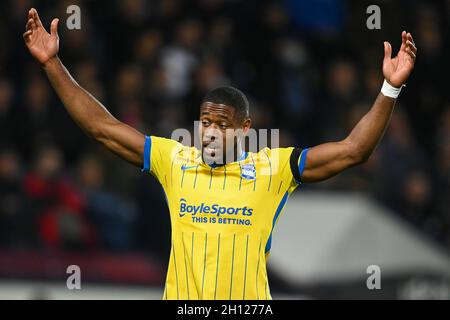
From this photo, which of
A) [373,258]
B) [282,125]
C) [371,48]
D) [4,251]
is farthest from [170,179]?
[371,48]

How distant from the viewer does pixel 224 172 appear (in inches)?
229

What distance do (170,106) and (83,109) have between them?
18.9 ft

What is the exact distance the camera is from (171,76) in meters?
12.3

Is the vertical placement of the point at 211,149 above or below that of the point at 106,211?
below

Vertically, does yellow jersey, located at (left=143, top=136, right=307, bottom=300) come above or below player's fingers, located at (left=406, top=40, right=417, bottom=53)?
below

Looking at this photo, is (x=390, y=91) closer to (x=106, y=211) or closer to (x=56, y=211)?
(x=56, y=211)

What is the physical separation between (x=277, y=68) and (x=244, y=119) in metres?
7.15

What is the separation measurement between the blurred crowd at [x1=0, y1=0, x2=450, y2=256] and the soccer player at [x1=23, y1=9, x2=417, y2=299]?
4.48 metres

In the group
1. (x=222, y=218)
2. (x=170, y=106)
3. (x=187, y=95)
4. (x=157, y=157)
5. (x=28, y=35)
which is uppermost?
(x=187, y=95)

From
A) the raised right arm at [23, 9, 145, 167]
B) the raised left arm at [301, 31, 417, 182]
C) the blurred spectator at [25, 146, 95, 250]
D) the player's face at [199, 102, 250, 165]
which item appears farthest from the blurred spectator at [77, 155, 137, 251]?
the raised left arm at [301, 31, 417, 182]

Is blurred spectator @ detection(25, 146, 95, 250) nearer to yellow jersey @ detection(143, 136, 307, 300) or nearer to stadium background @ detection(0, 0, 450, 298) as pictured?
stadium background @ detection(0, 0, 450, 298)

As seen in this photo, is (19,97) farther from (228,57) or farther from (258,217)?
(258,217)

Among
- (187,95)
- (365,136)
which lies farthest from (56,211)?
(365,136)

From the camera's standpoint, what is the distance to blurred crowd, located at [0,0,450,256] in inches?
413
